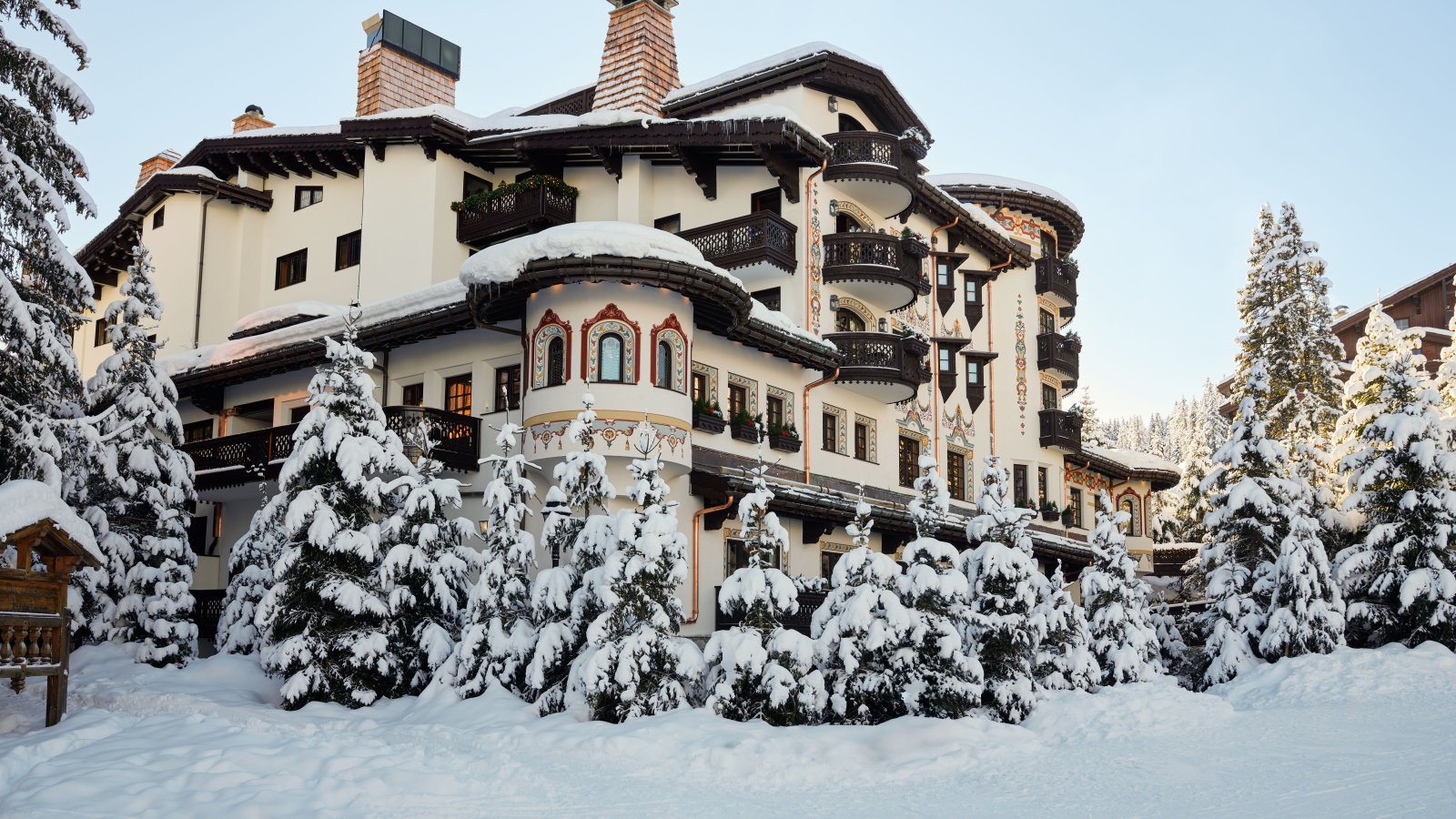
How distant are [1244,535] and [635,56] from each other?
18836 mm

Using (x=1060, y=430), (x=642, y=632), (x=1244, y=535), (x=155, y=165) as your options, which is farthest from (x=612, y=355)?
(x=155, y=165)

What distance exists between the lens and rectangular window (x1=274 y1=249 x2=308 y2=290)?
3244 centimetres

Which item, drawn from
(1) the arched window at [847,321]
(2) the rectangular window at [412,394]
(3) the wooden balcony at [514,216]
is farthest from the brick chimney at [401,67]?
(1) the arched window at [847,321]

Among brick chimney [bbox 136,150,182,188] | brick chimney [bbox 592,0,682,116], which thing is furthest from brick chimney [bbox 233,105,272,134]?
brick chimney [bbox 592,0,682,116]

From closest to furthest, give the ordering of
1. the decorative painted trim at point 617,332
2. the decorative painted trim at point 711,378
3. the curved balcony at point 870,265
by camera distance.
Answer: the decorative painted trim at point 617,332
the decorative painted trim at point 711,378
the curved balcony at point 870,265

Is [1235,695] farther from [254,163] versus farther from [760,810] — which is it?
[254,163]

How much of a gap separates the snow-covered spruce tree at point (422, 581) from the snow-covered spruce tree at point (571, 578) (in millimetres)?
1689

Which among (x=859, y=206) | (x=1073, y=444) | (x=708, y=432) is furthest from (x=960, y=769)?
(x=1073, y=444)

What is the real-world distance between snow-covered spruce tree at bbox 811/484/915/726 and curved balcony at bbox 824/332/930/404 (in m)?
12.1

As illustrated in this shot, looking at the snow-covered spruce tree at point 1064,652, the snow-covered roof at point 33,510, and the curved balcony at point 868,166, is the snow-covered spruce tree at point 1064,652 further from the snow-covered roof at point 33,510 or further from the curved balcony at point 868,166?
the snow-covered roof at point 33,510

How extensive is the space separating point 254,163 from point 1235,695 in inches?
1141

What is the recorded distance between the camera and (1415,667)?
802 inches

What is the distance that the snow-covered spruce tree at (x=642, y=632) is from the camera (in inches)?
606

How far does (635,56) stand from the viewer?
99.6ft
